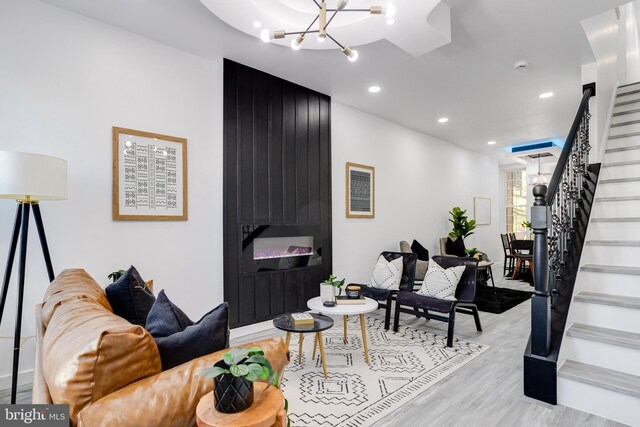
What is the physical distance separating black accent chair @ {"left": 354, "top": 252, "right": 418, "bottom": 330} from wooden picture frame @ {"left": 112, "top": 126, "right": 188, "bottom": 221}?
7.60 feet

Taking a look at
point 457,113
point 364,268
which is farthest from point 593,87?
point 364,268

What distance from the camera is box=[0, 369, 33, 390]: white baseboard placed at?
8.20ft

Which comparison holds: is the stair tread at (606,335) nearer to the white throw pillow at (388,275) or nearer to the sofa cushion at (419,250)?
the white throw pillow at (388,275)

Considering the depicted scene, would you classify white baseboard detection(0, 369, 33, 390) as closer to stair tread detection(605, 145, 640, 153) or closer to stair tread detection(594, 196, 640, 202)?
stair tread detection(594, 196, 640, 202)

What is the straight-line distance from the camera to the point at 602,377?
212 cm

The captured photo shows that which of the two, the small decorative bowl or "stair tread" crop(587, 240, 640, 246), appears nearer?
"stair tread" crop(587, 240, 640, 246)

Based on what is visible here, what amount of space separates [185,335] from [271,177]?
3.01 metres

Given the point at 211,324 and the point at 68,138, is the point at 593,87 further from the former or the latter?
the point at 68,138

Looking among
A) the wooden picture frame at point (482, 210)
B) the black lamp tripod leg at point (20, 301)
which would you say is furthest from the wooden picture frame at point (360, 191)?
the wooden picture frame at point (482, 210)

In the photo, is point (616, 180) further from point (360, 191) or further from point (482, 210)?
point (482, 210)

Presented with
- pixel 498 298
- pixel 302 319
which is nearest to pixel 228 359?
pixel 302 319

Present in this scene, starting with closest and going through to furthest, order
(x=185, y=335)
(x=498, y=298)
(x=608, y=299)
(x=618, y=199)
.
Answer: (x=185, y=335) → (x=608, y=299) → (x=618, y=199) → (x=498, y=298)

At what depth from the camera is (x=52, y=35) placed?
2744mm

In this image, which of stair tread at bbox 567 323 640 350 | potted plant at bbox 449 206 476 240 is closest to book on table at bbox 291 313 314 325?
stair tread at bbox 567 323 640 350
